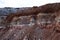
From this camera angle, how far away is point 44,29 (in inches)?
42.1

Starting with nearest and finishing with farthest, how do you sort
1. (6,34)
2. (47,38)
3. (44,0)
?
(47,38)
(6,34)
(44,0)

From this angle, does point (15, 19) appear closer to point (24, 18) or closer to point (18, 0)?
point (24, 18)

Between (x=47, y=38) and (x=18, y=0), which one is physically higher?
(x=18, y=0)

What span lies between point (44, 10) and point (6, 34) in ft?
1.17

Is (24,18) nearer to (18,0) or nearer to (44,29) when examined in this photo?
(44,29)

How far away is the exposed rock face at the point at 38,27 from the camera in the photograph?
103cm

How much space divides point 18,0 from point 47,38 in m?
0.64

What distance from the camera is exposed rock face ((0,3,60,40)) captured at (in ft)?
3.38

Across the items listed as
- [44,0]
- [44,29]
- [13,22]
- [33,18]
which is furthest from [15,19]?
[44,0]

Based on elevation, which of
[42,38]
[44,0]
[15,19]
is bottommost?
[42,38]

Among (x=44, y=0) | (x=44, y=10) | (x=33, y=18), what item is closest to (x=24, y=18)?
(x=33, y=18)

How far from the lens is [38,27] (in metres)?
1.09

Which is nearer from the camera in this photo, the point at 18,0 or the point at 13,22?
the point at 13,22

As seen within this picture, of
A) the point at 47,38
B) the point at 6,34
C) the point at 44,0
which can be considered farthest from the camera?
the point at 44,0
